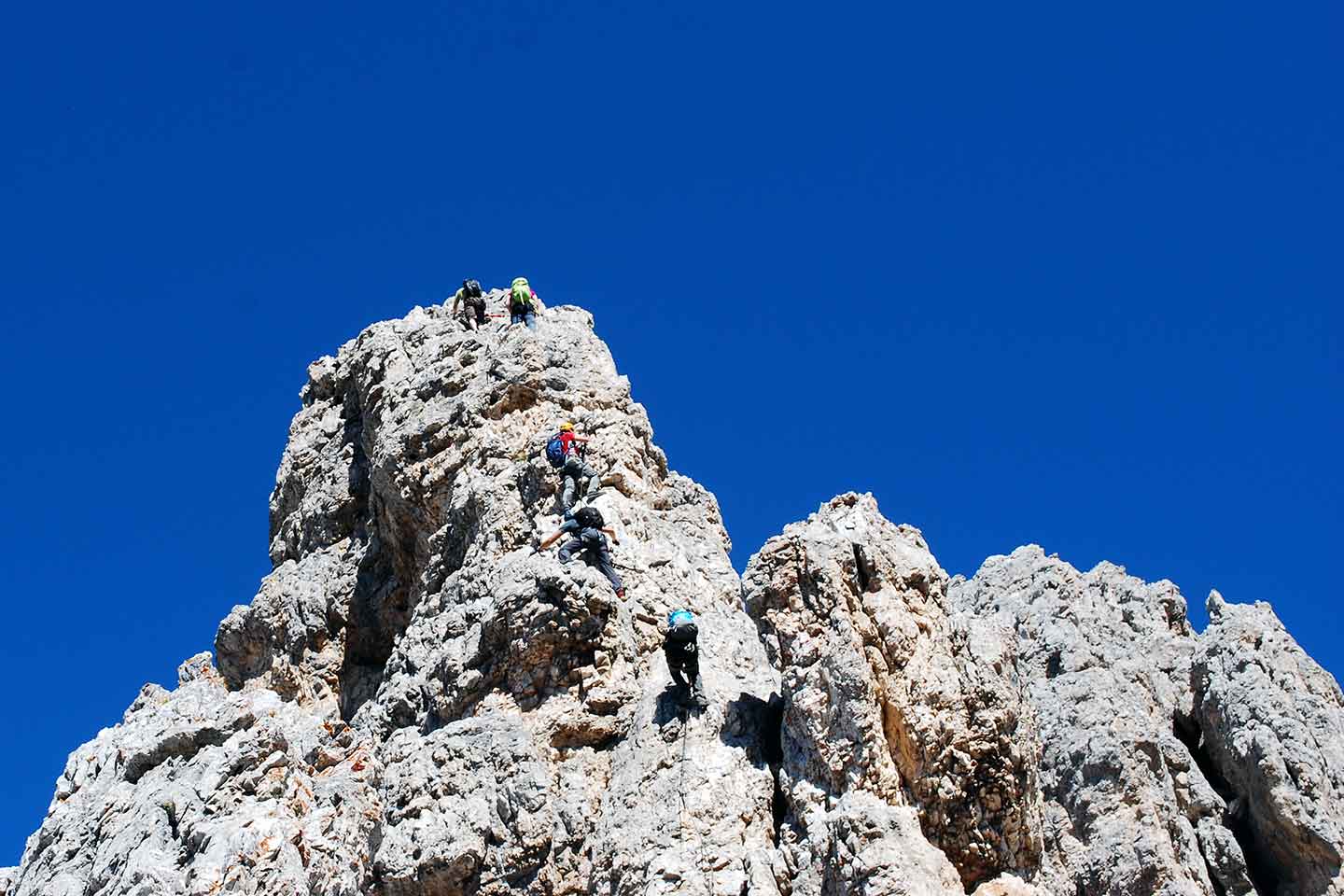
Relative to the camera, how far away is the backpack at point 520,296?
122 ft

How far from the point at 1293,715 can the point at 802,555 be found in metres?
17.2

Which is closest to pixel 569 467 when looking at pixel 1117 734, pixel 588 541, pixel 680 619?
pixel 588 541

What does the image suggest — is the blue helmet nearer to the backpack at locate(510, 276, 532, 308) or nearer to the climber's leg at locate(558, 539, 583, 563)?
the climber's leg at locate(558, 539, 583, 563)

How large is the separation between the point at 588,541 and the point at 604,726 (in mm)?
3450

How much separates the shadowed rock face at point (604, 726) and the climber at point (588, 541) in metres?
0.55

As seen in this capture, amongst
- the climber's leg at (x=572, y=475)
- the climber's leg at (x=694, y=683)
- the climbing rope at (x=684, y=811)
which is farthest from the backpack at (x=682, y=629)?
the climber's leg at (x=572, y=475)

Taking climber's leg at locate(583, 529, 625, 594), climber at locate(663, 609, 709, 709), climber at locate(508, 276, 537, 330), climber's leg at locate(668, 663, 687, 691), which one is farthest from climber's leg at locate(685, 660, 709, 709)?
climber at locate(508, 276, 537, 330)

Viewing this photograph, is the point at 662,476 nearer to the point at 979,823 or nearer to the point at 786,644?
the point at 786,644

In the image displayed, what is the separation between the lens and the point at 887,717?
24.3m

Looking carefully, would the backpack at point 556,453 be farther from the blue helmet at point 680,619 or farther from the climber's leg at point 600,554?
the blue helmet at point 680,619

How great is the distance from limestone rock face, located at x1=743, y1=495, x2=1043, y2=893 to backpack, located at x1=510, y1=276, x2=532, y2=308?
1244 cm

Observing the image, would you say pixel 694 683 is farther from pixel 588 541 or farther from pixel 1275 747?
pixel 1275 747

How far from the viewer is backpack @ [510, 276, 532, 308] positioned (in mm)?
37312

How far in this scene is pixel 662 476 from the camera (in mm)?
34906
